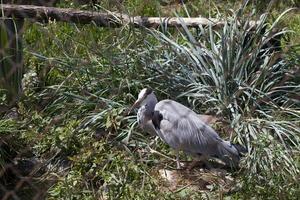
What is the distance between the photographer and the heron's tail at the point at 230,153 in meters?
3.34

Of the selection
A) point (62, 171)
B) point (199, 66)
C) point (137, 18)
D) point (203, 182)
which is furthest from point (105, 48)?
point (203, 182)

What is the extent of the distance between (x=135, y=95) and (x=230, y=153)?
2.61 feet

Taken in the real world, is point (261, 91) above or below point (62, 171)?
above

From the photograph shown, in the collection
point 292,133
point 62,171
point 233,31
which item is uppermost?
point 233,31

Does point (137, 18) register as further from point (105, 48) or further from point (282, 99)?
point (282, 99)

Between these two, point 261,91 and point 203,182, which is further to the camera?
point 261,91

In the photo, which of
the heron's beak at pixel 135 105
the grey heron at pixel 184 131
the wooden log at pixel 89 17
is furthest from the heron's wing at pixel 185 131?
the wooden log at pixel 89 17

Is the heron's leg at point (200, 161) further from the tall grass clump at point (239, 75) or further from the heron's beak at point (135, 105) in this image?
the heron's beak at point (135, 105)

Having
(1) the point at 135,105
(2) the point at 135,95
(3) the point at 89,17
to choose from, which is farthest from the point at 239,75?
(3) the point at 89,17

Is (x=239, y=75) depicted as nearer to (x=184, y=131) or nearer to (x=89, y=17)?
(x=184, y=131)

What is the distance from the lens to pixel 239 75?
12.8 feet

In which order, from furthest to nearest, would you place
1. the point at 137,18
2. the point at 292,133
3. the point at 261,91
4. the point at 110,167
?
1. the point at 137,18
2. the point at 261,91
3. the point at 292,133
4. the point at 110,167

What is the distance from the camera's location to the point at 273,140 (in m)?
3.35

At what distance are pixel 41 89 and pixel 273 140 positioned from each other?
4.79ft
